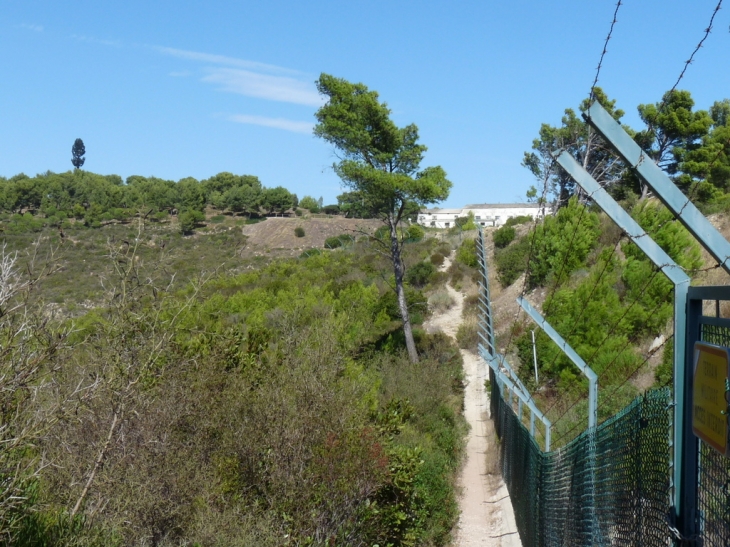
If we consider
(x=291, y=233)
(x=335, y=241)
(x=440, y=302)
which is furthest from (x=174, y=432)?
(x=291, y=233)

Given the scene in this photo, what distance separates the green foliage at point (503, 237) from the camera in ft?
144

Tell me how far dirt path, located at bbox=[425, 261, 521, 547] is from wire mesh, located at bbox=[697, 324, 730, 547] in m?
8.61

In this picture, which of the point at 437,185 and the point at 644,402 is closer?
the point at 644,402

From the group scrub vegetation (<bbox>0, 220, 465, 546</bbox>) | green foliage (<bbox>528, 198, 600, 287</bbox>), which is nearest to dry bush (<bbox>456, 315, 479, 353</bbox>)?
green foliage (<bbox>528, 198, 600, 287</bbox>)

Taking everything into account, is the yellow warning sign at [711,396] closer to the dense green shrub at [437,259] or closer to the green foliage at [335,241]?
the dense green shrub at [437,259]

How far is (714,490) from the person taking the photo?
2.78 m

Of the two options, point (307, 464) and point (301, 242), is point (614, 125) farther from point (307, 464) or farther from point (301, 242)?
point (301, 242)

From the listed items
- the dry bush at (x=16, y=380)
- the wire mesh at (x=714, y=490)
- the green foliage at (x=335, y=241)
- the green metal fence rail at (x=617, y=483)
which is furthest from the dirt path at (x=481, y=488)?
the green foliage at (x=335, y=241)

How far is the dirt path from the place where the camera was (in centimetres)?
1203

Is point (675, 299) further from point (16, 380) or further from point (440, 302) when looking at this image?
point (440, 302)

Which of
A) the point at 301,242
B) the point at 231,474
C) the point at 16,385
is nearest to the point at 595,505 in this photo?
the point at 16,385

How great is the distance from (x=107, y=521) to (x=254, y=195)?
75.4 m

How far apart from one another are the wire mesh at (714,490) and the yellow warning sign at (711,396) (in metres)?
0.10

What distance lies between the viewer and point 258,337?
1273 cm
